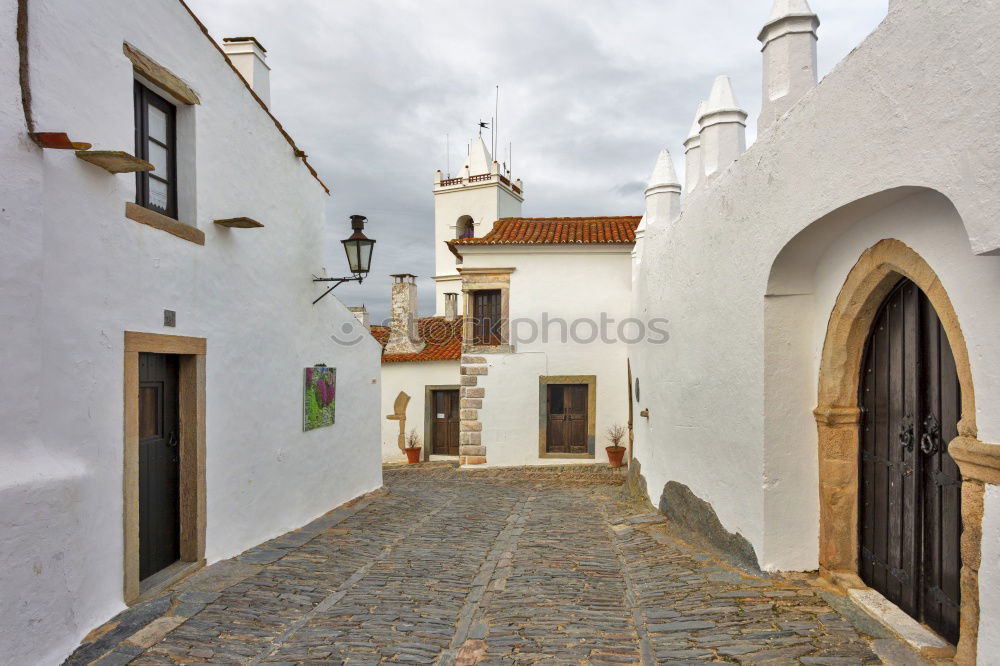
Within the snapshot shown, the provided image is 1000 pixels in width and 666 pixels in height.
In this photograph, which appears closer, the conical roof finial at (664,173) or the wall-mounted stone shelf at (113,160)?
the wall-mounted stone shelf at (113,160)

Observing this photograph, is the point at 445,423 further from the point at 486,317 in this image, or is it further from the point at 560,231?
the point at 560,231

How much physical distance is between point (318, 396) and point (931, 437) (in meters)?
6.36

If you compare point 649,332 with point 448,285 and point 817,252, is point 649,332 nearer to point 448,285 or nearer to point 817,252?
point 817,252

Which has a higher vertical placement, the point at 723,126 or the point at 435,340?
the point at 723,126

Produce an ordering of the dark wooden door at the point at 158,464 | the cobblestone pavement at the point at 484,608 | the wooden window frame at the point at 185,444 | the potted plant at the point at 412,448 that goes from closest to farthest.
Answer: the cobblestone pavement at the point at 484,608 < the wooden window frame at the point at 185,444 < the dark wooden door at the point at 158,464 < the potted plant at the point at 412,448

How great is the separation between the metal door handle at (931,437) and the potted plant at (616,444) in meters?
10.3

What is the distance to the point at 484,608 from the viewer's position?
15.1 feet

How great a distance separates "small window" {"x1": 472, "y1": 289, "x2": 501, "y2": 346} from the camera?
14789 mm

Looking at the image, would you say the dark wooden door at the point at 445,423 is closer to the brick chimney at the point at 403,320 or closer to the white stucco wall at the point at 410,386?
the white stucco wall at the point at 410,386

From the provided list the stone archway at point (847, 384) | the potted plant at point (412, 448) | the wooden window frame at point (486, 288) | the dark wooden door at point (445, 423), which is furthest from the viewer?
the dark wooden door at point (445, 423)

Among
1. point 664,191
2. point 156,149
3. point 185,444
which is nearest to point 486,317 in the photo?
point 664,191

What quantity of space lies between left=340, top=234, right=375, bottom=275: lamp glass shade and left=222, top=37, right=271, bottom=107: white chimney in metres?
1.79

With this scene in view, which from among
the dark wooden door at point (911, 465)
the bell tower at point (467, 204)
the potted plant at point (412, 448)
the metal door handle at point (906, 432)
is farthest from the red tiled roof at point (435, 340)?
the metal door handle at point (906, 432)

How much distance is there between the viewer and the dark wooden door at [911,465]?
10.7ft
